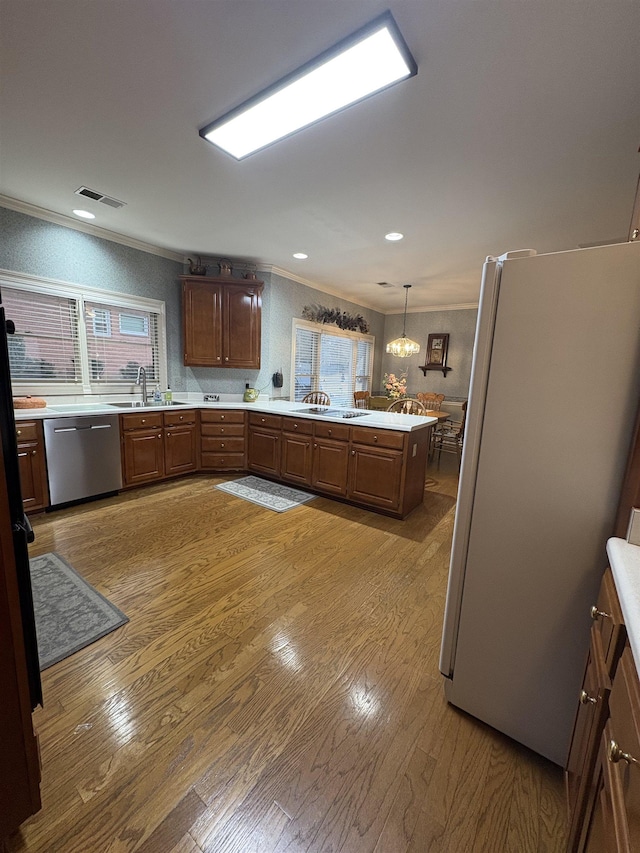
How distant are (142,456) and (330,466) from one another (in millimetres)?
1992

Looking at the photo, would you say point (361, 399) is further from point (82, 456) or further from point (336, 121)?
point (336, 121)

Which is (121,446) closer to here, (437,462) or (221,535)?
(221,535)

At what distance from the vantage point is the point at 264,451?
162 inches

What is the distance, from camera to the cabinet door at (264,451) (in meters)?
4.00

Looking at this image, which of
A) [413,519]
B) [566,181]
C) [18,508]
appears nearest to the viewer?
[18,508]

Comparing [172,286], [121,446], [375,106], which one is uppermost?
[375,106]

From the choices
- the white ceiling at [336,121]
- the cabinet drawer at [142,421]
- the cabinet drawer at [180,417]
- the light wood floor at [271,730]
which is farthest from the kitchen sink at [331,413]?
the white ceiling at [336,121]

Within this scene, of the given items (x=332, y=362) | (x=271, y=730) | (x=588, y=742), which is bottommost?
(x=271, y=730)

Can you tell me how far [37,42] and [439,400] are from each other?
6043 mm

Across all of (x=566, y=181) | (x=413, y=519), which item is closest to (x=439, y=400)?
(x=413, y=519)

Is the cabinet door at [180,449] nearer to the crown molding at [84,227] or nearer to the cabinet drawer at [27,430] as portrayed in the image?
the cabinet drawer at [27,430]

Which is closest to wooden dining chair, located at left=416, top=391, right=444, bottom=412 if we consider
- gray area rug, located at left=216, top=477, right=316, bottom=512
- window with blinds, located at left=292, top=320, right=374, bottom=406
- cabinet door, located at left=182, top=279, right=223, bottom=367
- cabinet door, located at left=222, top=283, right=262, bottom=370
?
window with blinds, located at left=292, top=320, right=374, bottom=406

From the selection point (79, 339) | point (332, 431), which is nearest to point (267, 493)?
point (332, 431)

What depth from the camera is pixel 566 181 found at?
231 centimetres
